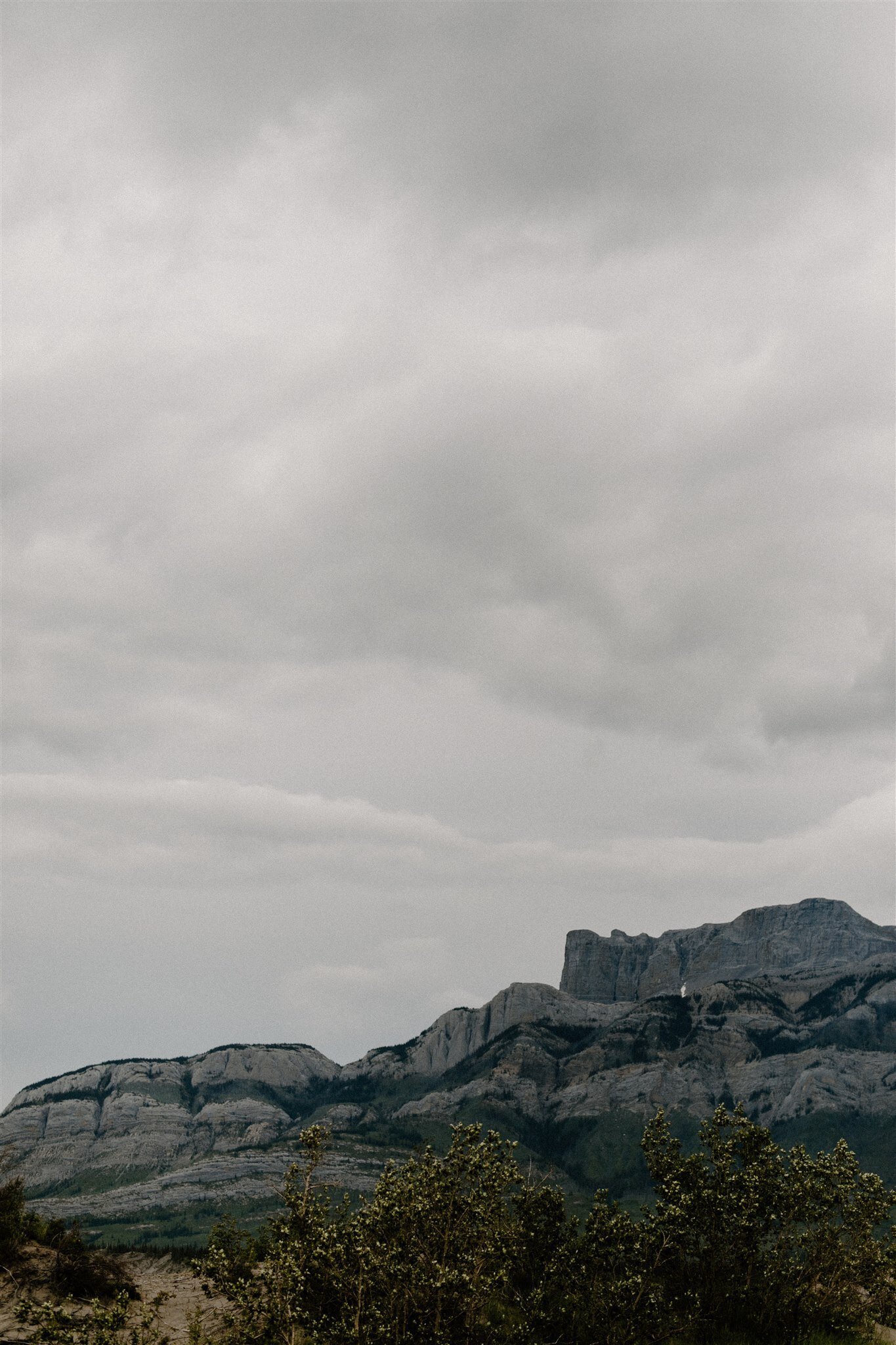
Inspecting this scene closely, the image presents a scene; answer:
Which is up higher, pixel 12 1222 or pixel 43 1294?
pixel 12 1222

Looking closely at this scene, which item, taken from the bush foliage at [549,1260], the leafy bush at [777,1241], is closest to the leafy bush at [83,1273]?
the bush foliage at [549,1260]

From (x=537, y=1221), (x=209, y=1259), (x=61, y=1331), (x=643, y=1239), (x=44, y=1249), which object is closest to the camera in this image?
(x=61, y=1331)

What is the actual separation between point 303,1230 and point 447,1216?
17.9 feet

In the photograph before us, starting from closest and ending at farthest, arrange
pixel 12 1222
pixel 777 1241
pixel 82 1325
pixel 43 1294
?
pixel 82 1325 → pixel 777 1241 → pixel 43 1294 → pixel 12 1222

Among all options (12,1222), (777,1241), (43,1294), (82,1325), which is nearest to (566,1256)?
(777,1241)

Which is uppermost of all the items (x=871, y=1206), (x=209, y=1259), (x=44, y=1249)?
(x=209, y=1259)

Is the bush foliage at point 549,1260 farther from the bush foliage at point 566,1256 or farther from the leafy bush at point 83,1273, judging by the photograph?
the leafy bush at point 83,1273

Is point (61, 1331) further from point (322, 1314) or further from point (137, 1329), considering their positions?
point (322, 1314)

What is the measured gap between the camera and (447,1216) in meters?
35.3

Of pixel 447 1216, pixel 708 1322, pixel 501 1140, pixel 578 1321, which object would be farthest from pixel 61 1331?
pixel 708 1322

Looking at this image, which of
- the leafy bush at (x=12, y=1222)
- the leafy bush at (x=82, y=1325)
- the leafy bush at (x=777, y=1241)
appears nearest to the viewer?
the leafy bush at (x=82, y=1325)

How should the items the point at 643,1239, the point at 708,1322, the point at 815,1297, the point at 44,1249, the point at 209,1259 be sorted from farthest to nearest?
the point at 44,1249, the point at 815,1297, the point at 708,1322, the point at 643,1239, the point at 209,1259

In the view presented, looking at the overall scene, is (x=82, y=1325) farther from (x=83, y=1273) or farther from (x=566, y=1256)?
(x=83, y=1273)

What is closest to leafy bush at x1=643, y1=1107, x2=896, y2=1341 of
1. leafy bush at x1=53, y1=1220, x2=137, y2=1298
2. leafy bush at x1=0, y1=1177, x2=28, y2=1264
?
leafy bush at x1=53, y1=1220, x2=137, y2=1298
